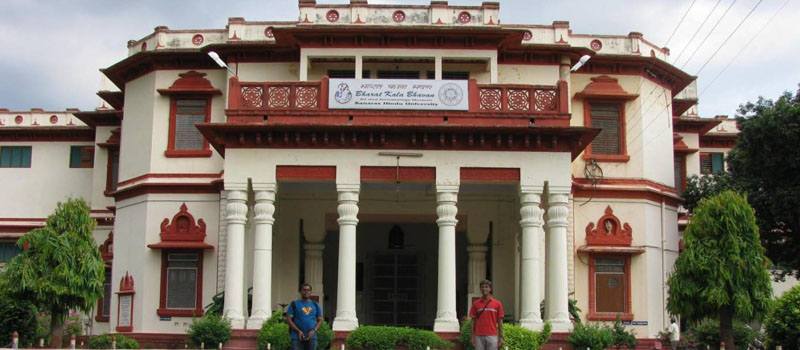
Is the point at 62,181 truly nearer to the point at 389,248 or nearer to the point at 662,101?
the point at 389,248

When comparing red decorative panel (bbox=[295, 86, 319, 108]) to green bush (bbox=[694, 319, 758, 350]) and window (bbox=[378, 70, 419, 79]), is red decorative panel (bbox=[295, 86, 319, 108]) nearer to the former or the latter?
window (bbox=[378, 70, 419, 79])

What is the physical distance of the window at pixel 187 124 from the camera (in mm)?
25234

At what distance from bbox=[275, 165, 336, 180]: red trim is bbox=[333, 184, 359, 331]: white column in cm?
39

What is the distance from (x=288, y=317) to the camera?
45.9ft

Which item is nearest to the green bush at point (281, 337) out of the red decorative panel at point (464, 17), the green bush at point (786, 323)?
the green bush at point (786, 323)

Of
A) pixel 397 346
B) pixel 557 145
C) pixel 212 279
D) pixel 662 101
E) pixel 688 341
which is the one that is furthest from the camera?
pixel 662 101

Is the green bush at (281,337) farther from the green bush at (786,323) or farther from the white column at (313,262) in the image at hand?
the green bush at (786,323)

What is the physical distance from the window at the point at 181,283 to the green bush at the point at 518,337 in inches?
314

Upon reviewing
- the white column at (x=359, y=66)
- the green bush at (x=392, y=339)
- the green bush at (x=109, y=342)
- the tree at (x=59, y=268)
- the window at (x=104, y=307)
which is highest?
the white column at (x=359, y=66)

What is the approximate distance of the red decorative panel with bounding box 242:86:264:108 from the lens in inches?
832

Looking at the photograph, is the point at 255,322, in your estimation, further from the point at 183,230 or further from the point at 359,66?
the point at 359,66

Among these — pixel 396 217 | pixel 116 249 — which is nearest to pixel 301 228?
pixel 396 217

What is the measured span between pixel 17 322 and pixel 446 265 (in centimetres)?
964

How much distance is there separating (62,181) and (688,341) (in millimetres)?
19757
